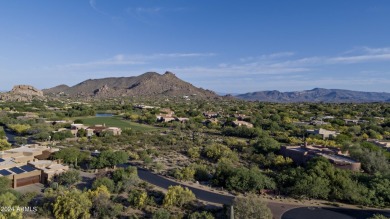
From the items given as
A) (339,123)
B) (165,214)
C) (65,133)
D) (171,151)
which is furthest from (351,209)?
(339,123)

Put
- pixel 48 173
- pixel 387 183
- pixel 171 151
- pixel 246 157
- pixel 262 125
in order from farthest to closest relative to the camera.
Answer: pixel 262 125
pixel 171 151
pixel 246 157
pixel 48 173
pixel 387 183

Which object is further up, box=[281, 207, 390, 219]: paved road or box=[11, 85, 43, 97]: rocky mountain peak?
box=[11, 85, 43, 97]: rocky mountain peak

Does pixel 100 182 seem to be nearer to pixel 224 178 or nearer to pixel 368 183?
pixel 224 178

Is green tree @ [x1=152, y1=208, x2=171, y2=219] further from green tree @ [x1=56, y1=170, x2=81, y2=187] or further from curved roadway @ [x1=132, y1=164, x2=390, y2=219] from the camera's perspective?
green tree @ [x1=56, y1=170, x2=81, y2=187]

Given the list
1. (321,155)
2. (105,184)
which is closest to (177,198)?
(105,184)

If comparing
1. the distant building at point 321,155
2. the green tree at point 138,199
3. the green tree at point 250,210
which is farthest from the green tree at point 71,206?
the distant building at point 321,155

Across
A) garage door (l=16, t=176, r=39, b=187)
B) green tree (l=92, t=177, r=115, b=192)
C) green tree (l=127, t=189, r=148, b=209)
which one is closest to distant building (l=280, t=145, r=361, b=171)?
green tree (l=127, t=189, r=148, b=209)

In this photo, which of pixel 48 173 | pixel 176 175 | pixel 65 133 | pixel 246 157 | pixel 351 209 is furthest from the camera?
pixel 65 133
